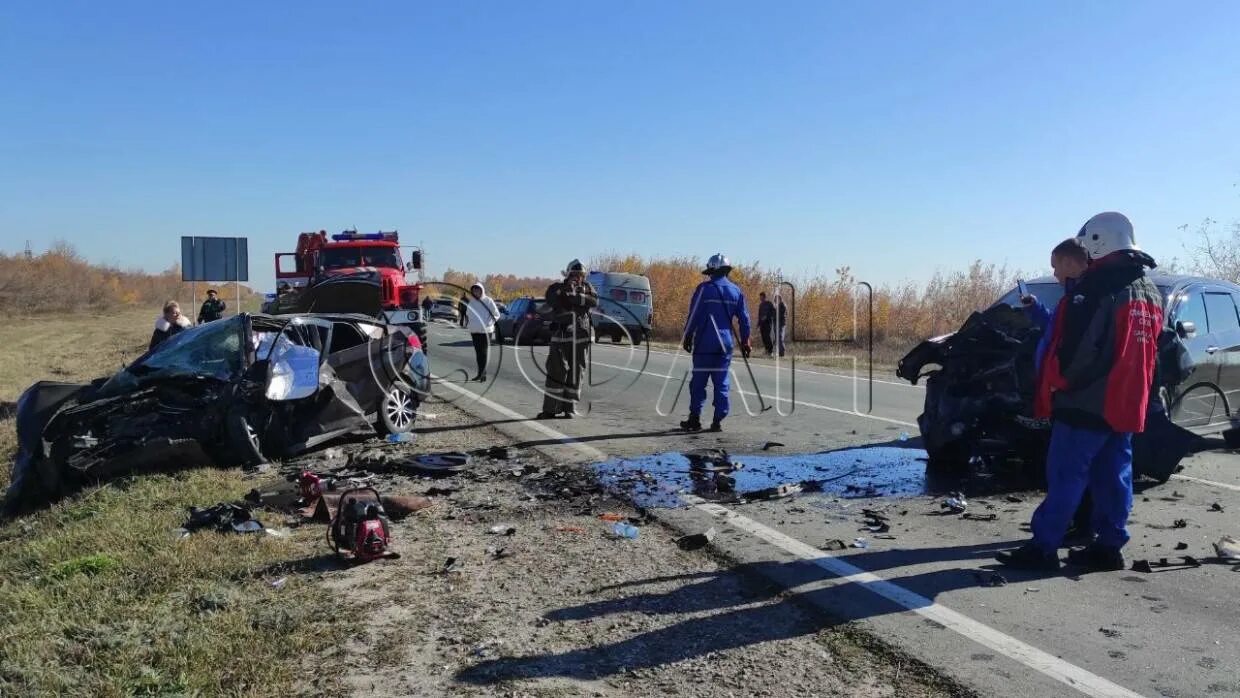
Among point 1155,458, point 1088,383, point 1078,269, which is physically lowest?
point 1155,458

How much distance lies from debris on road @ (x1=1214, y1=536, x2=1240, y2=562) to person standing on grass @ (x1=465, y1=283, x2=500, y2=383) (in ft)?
37.3

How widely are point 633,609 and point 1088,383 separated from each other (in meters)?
2.74

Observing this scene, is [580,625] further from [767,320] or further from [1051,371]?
[767,320]

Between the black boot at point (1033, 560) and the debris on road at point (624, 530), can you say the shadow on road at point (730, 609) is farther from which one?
the debris on road at point (624, 530)

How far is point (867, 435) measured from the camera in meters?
9.21

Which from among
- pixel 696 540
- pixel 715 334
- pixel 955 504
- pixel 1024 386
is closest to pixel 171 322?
pixel 715 334

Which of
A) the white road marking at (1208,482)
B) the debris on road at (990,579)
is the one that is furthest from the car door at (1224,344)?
the debris on road at (990,579)

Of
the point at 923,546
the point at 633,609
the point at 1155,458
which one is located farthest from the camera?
the point at 1155,458

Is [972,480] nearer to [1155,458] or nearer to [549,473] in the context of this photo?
[1155,458]

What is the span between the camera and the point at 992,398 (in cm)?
675

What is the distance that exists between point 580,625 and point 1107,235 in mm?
3547

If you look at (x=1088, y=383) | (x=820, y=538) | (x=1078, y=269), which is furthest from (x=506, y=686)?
(x=1078, y=269)

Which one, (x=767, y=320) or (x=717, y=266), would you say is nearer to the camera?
(x=717, y=266)

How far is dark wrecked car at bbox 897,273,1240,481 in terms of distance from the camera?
20.1 ft
